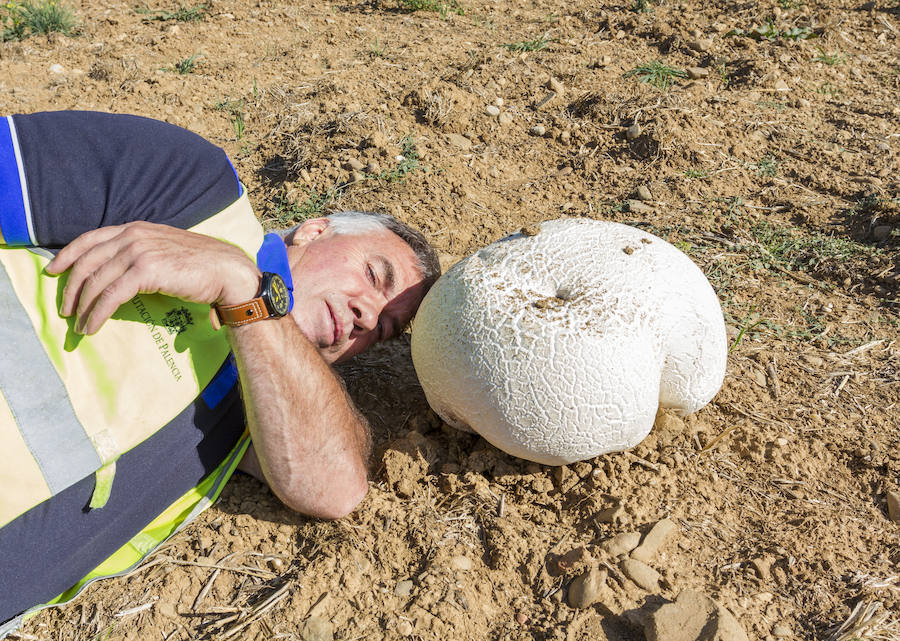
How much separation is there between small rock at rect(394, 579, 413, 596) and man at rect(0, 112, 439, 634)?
0.35 m

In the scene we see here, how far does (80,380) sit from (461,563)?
137 centimetres

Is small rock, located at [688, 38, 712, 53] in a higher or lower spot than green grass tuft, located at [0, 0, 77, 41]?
higher

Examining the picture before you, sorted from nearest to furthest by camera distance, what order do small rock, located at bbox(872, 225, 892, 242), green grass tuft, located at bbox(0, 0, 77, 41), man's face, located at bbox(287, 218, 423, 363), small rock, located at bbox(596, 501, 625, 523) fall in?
1. small rock, located at bbox(596, 501, 625, 523)
2. man's face, located at bbox(287, 218, 423, 363)
3. small rock, located at bbox(872, 225, 892, 242)
4. green grass tuft, located at bbox(0, 0, 77, 41)

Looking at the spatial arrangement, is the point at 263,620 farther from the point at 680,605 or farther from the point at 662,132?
the point at 662,132

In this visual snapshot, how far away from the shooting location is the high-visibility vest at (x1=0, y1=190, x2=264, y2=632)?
81.9 inches

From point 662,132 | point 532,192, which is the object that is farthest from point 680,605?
point 662,132

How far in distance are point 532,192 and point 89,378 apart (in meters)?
2.97

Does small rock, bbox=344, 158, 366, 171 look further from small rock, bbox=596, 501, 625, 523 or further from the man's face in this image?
small rock, bbox=596, 501, 625, 523

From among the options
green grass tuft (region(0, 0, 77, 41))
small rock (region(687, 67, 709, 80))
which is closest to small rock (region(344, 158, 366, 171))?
small rock (region(687, 67, 709, 80))

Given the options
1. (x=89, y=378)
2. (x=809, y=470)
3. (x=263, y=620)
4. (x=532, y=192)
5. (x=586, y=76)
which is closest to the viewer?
(x=89, y=378)

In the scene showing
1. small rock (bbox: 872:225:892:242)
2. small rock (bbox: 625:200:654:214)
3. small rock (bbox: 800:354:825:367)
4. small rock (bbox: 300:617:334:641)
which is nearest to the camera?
small rock (bbox: 300:617:334:641)

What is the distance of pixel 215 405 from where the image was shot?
256 centimetres

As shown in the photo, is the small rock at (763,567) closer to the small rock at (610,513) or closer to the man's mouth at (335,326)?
the small rock at (610,513)

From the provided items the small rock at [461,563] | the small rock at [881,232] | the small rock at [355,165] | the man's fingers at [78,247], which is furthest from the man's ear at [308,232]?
the small rock at [881,232]
